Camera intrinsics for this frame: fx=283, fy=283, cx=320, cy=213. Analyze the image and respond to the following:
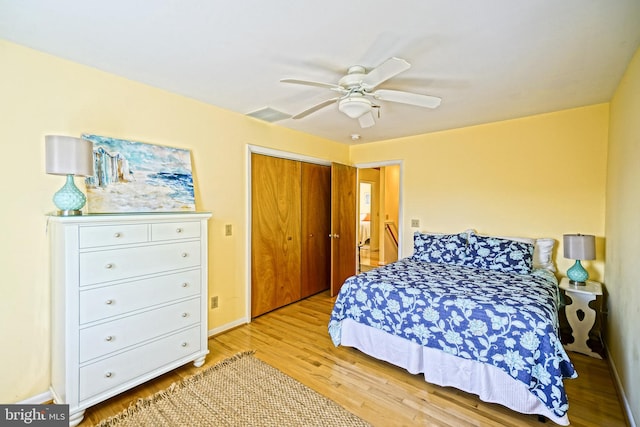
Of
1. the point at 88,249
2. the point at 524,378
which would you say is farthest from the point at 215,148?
the point at 524,378

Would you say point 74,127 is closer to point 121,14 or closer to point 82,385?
point 121,14

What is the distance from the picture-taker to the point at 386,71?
1710 millimetres

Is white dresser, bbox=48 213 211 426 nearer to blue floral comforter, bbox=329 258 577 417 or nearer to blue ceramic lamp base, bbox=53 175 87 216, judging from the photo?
blue ceramic lamp base, bbox=53 175 87 216

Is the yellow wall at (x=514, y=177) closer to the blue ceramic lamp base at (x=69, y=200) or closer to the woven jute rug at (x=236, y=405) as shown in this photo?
the woven jute rug at (x=236, y=405)

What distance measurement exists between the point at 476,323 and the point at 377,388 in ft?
2.90

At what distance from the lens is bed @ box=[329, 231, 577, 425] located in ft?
5.94

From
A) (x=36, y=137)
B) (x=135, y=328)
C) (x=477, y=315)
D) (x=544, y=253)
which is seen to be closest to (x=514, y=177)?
(x=544, y=253)

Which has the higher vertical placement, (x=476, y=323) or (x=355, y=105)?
(x=355, y=105)

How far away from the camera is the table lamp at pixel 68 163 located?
1.71m

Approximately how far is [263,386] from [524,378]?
5.89ft

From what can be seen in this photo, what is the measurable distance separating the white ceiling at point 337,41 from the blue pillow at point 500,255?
4.83 feet

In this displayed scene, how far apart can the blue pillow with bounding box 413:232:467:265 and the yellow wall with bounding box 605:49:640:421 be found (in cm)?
122

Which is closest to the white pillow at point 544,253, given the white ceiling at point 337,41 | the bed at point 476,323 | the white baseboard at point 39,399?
the bed at point 476,323

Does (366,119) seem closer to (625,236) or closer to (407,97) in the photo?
(407,97)
